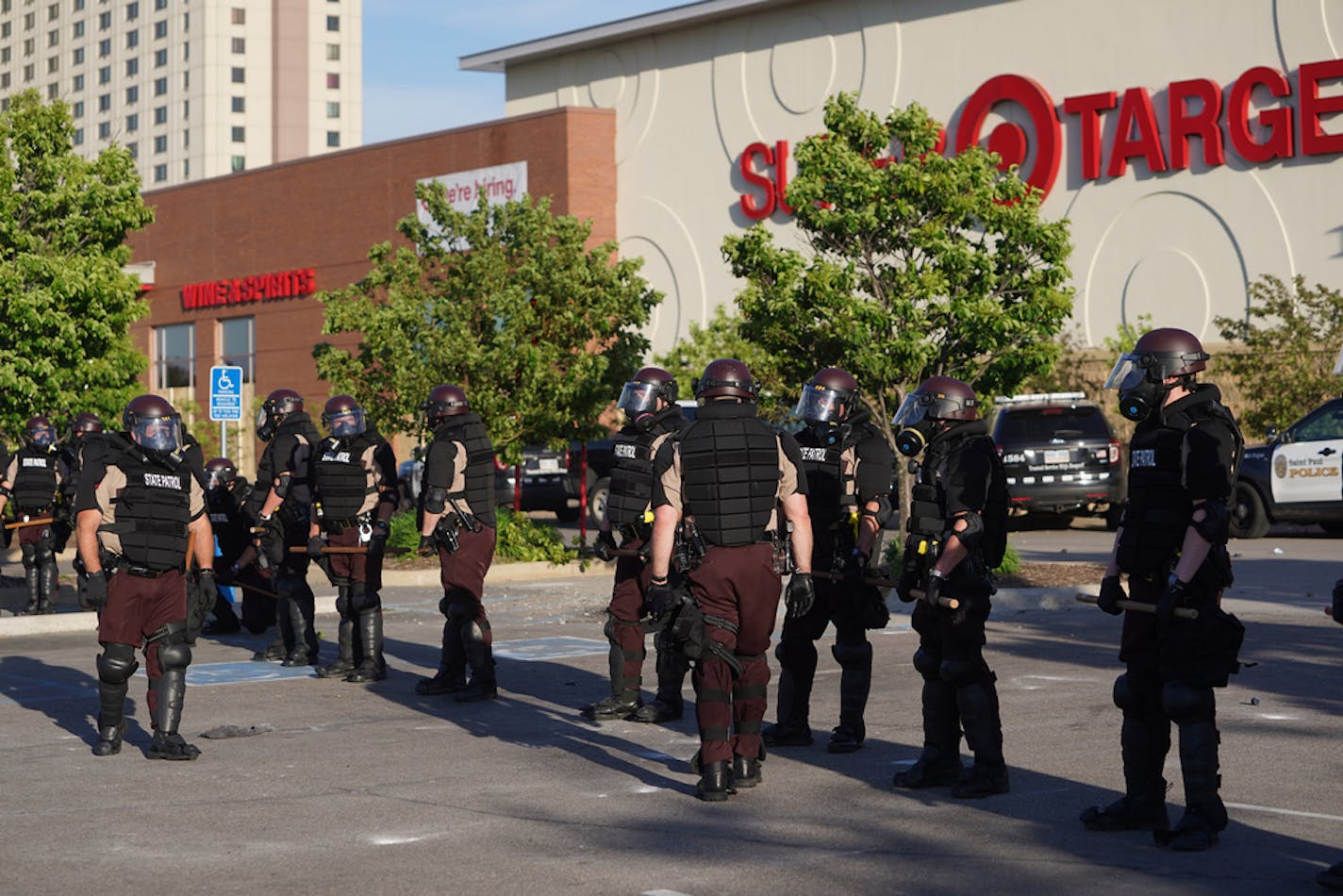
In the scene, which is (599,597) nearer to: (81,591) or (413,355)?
(413,355)

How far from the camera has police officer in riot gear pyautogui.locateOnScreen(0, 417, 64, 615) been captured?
16.9 meters

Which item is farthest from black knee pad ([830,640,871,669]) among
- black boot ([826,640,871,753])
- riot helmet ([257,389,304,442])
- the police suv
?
the police suv

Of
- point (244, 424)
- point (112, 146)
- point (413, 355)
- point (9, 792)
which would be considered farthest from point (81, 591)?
point (244, 424)

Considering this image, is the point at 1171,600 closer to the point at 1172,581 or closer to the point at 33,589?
the point at 1172,581

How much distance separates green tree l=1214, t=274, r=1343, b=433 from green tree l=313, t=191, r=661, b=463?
38.8ft

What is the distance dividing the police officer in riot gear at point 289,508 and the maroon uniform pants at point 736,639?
5.69m

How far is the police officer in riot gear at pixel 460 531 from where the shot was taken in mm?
11430

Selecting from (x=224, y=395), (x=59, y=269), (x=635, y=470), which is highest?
(x=59, y=269)

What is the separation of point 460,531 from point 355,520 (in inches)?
50.6

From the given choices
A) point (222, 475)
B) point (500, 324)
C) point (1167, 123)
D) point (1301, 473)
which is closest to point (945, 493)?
point (222, 475)

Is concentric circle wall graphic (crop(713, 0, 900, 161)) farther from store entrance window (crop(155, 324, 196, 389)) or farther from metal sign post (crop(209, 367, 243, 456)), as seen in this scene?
metal sign post (crop(209, 367, 243, 456))

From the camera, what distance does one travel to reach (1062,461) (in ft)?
83.0

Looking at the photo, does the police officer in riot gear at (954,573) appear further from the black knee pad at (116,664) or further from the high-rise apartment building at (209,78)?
the high-rise apartment building at (209,78)

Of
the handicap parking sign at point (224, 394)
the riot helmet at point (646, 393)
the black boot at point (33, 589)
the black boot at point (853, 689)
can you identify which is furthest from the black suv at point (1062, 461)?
the black boot at point (853, 689)
